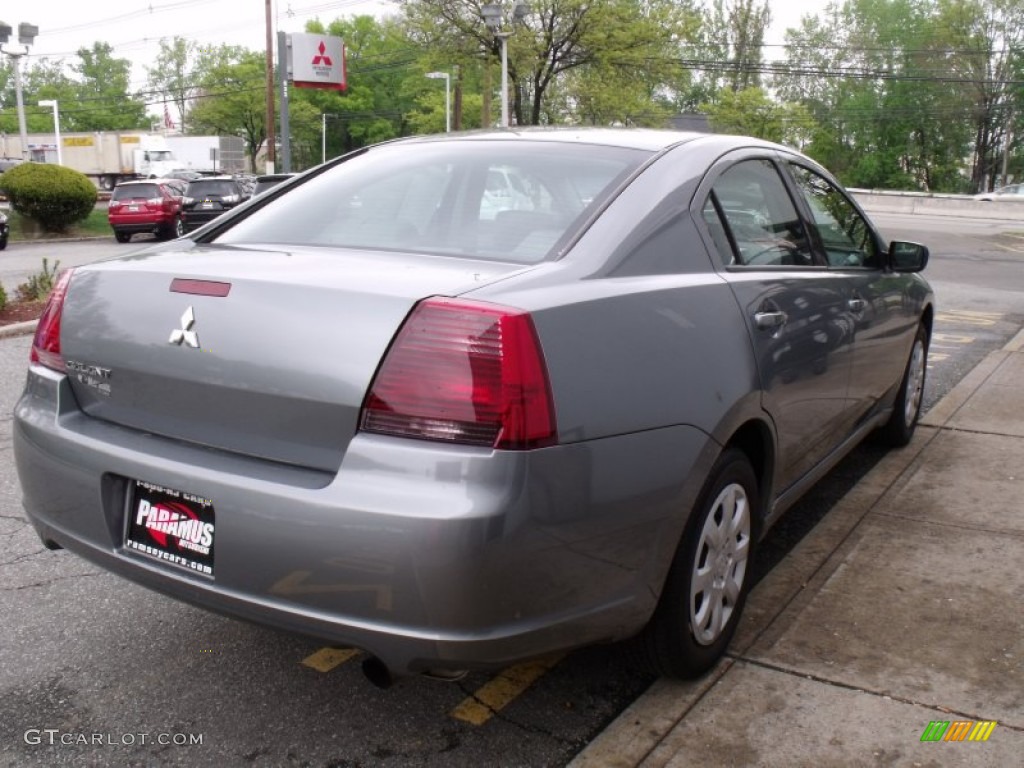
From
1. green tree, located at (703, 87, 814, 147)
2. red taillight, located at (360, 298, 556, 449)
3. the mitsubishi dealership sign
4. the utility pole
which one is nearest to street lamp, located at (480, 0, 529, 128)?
the mitsubishi dealership sign

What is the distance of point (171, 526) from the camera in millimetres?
2482

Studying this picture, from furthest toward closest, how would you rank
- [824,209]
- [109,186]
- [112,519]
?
[109,186] < [824,209] < [112,519]

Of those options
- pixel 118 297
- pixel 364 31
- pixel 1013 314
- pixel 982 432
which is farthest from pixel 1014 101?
pixel 118 297

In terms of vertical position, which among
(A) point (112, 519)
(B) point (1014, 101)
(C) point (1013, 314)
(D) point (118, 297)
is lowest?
(C) point (1013, 314)

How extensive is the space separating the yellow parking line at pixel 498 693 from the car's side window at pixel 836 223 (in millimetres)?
2023

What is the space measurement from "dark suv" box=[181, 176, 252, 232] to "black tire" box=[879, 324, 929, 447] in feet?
65.5

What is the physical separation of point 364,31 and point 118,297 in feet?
275

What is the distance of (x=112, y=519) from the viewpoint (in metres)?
2.59

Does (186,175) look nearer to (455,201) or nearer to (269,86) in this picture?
(269,86)

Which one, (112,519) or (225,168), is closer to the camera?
(112,519)

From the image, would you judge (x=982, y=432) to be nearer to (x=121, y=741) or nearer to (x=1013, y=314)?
(x=121, y=741)

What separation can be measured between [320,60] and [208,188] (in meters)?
15.1

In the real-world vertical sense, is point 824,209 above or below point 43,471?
above

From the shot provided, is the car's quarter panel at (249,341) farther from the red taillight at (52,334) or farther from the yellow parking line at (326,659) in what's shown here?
the yellow parking line at (326,659)
